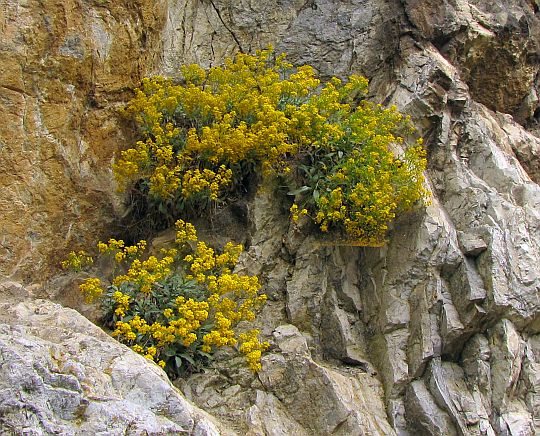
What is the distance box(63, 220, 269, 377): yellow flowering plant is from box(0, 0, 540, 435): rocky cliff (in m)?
0.23

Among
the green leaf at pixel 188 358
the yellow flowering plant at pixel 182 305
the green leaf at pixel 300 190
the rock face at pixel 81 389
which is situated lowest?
the rock face at pixel 81 389

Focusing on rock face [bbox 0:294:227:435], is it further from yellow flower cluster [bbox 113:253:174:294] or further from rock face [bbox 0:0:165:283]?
rock face [bbox 0:0:165:283]

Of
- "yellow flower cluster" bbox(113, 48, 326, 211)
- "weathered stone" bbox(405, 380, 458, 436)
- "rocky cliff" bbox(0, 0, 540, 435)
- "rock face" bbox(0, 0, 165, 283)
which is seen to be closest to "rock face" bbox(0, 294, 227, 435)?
"rocky cliff" bbox(0, 0, 540, 435)

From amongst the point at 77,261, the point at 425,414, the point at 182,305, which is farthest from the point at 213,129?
the point at 425,414

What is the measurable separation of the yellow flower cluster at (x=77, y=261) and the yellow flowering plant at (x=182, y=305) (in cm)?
2

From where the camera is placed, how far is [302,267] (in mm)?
6801

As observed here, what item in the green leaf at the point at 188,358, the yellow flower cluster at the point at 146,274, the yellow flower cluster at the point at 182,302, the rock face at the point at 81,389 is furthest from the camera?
the yellow flower cluster at the point at 146,274

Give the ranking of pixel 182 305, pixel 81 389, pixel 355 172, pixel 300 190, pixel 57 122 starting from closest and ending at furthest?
pixel 81 389
pixel 182 305
pixel 57 122
pixel 355 172
pixel 300 190

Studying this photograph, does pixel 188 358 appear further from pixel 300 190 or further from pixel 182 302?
pixel 300 190

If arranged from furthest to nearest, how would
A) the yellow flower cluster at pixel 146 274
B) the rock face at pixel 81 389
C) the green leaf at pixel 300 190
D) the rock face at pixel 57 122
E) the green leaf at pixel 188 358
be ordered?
the green leaf at pixel 300 190, the rock face at pixel 57 122, the yellow flower cluster at pixel 146 274, the green leaf at pixel 188 358, the rock face at pixel 81 389

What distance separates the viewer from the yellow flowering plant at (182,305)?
573 centimetres

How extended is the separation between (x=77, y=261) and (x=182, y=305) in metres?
1.22

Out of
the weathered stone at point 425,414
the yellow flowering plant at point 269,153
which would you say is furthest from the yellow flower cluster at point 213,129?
the weathered stone at point 425,414

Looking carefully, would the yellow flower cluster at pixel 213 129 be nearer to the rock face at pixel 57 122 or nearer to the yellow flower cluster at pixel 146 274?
the rock face at pixel 57 122
